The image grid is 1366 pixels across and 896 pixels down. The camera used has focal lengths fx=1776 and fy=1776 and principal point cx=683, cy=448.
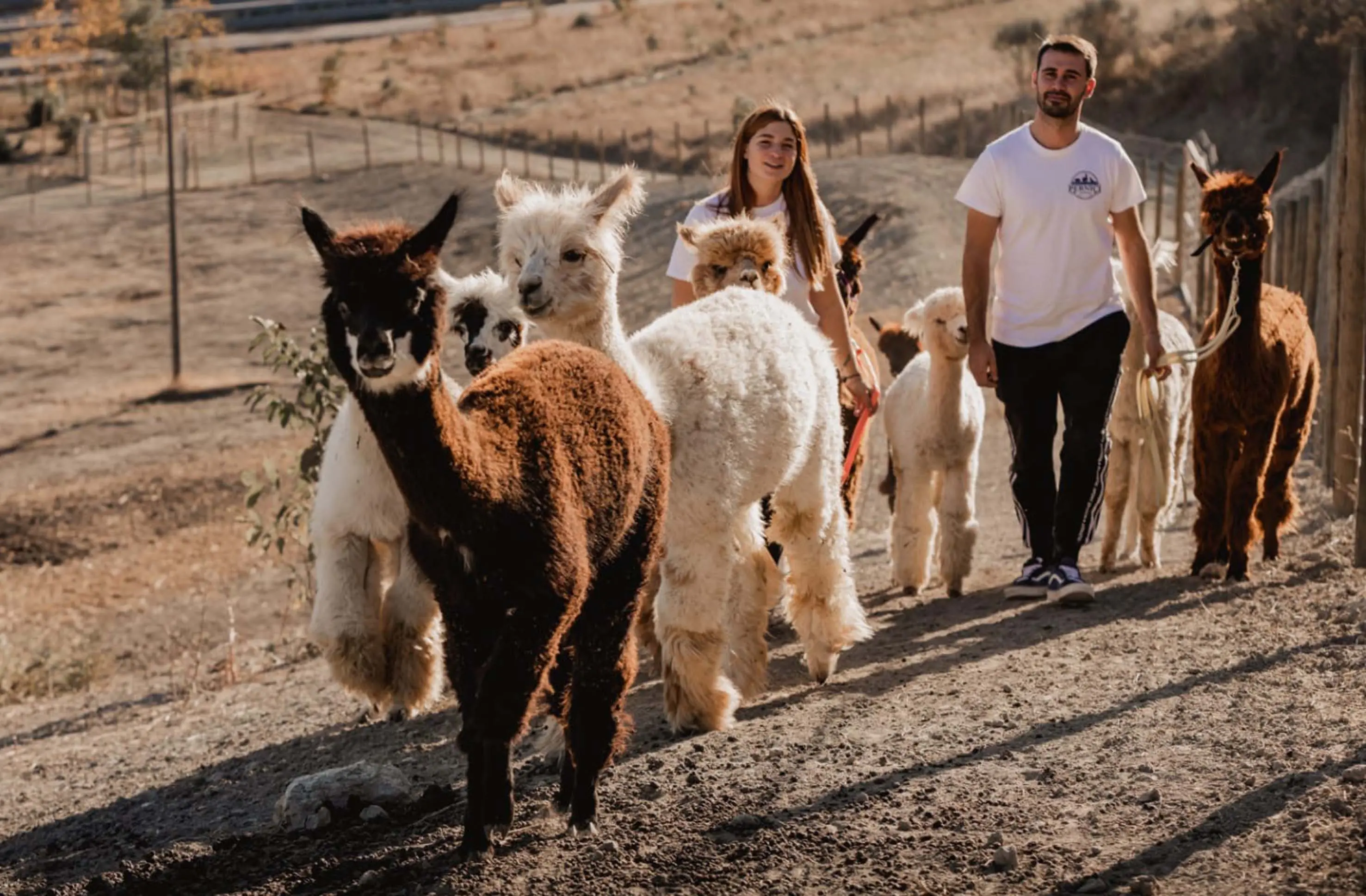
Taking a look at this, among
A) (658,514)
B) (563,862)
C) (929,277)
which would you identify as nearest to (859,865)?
(563,862)

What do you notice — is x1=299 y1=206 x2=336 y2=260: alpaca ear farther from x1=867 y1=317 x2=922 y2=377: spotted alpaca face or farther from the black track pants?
x1=867 y1=317 x2=922 y2=377: spotted alpaca face

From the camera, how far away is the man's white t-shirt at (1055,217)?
7.67m

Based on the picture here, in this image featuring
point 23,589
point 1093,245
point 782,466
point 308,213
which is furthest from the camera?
point 23,589

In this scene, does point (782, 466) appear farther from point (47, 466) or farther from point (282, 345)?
point (47, 466)

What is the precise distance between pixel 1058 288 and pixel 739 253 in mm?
1518

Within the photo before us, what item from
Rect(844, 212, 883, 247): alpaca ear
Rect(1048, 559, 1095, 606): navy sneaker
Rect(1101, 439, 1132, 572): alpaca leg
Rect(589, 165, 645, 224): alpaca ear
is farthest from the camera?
Rect(1101, 439, 1132, 572): alpaca leg

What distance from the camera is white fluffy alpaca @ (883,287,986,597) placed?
30.3 ft

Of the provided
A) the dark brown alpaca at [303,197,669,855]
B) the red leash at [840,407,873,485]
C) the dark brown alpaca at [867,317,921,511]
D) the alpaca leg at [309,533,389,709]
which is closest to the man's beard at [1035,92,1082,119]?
the red leash at [840,407,873,485]

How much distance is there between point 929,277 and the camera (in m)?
25.5

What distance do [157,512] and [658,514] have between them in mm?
17117

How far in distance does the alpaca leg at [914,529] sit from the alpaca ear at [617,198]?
3.67m

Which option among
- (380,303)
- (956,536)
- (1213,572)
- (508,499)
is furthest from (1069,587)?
(380,303)

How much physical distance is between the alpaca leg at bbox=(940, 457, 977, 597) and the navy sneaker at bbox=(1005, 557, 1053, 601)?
2.84 ft

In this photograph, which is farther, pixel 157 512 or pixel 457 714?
pixel 157 512
